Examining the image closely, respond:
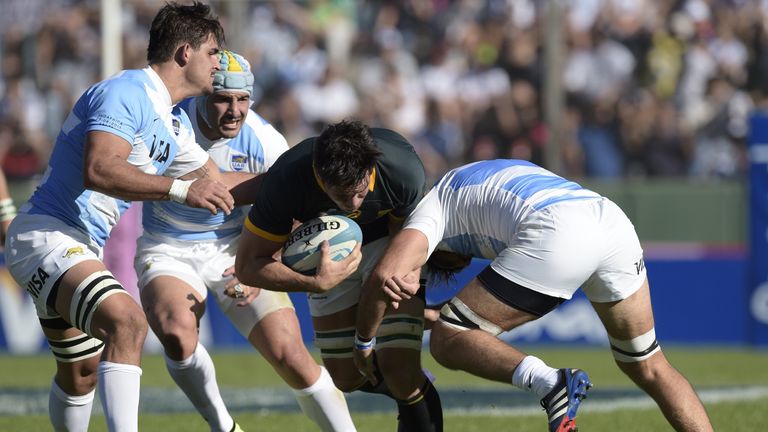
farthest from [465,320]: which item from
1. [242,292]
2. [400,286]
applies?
[242,292]

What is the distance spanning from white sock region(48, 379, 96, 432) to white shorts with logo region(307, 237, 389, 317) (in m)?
1.36

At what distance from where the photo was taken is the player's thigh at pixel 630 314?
605 centimetres

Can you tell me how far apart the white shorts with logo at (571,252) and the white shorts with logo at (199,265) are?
5.43ft

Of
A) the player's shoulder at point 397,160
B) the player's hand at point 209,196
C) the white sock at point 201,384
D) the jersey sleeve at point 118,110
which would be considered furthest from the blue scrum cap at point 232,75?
the white sock at point 201,384

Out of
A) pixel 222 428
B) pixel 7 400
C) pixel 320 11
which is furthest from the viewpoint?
pixel 320 11

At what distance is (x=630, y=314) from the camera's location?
607 centimetres

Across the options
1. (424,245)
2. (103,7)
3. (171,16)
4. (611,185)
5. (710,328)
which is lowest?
(710,328)

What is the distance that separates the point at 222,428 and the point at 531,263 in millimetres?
2258

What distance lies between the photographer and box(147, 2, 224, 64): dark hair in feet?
20.8

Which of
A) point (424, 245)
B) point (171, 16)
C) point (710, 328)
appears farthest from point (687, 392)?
point (710, 328)

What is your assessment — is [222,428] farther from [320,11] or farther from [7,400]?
[320,11]

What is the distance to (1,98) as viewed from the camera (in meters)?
16.3

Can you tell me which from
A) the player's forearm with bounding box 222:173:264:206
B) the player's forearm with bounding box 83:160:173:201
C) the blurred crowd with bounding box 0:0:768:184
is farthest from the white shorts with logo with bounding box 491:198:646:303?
the blurred crowd with bounding box 0:0:768:184

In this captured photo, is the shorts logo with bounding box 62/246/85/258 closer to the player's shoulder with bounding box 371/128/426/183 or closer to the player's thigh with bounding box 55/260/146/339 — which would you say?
the player's thigh with bounding box 55/260/146/339
